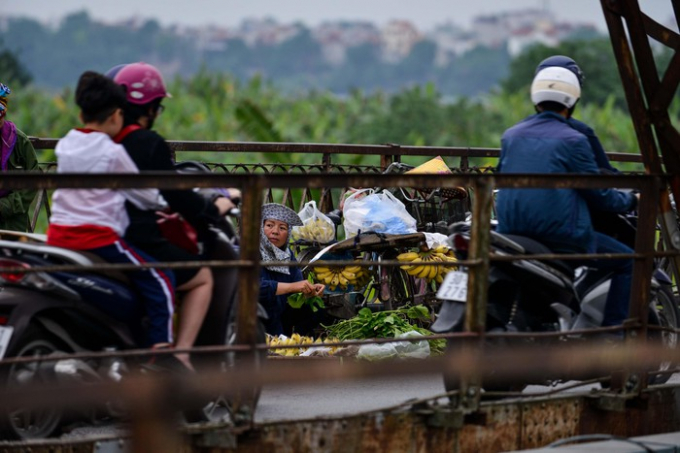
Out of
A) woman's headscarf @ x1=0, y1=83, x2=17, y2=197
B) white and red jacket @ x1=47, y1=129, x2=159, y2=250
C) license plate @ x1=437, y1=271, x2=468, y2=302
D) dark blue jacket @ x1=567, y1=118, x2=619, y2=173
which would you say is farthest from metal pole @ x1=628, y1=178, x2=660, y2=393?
woman's headscarf @ x1=0, y1=83, x2=17, y2=197

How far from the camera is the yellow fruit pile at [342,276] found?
8.71m

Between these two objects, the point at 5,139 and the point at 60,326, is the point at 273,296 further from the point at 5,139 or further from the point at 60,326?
the point at 60,326

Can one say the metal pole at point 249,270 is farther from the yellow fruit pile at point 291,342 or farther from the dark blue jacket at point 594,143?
the yellow fruit pile at point 291,342

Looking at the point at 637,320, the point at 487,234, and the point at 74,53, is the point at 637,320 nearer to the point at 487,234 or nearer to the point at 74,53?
the point at 487,234

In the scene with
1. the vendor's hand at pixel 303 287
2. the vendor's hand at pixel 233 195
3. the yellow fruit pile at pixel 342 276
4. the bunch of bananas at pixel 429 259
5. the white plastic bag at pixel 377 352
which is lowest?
the white plastic bag at pixel 377 352

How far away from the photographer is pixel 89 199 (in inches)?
215

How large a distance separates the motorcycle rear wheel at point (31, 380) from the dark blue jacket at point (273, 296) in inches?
110

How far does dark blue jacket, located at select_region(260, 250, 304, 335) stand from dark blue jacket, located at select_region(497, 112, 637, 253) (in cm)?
215

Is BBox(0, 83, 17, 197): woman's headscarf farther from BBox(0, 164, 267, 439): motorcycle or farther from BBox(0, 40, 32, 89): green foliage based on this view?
BBox(0, 40, 32, 89): green foliage

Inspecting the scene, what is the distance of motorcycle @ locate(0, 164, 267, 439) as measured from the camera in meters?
5.38

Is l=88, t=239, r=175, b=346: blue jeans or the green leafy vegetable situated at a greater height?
l=88, t=239, r=175, b=346: blue jeans

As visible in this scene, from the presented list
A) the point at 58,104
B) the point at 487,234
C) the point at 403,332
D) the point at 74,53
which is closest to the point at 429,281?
the point at 403,332

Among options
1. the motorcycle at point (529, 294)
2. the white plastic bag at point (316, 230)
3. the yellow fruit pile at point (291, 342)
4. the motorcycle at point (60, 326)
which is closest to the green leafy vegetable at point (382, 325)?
the yellow fruit pile at point (291, 342)

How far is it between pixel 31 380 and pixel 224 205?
1.20m
